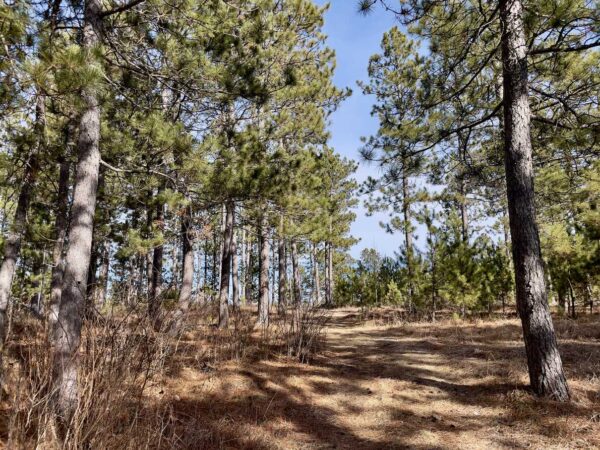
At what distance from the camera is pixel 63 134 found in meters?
6.21

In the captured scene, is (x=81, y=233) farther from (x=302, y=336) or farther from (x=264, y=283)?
(x=264, y=283)

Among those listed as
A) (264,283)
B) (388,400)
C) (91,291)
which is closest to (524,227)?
(388,400)

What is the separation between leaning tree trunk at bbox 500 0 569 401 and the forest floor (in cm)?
34

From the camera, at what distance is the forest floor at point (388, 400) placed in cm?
347

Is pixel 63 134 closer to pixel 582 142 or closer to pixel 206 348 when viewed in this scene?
pixel 206 348

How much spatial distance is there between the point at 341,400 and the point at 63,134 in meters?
6.06

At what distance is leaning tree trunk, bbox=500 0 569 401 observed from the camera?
3.95m

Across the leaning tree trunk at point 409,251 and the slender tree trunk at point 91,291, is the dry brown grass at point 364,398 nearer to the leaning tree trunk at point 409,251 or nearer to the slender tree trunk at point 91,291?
the slender tree trunk at point 91,291

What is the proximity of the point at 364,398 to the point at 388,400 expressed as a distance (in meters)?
0.30

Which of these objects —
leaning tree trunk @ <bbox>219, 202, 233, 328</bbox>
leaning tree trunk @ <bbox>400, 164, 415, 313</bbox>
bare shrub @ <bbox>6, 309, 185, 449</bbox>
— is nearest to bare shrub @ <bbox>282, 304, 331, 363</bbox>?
leaning tree trunk @ <bbox>219, 202, 233, 328</bbox>

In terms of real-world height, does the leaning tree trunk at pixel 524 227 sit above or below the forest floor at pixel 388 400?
above

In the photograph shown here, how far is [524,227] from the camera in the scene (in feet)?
13.9

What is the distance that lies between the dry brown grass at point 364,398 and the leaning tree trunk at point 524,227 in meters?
0.34

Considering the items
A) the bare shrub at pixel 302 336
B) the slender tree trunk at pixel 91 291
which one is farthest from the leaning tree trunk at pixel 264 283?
the slender tree trunk at pixel 91 291
